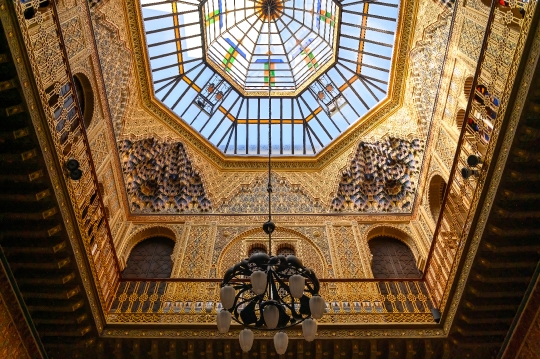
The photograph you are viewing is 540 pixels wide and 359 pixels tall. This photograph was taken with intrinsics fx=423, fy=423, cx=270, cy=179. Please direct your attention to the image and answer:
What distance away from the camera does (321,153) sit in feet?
31.8

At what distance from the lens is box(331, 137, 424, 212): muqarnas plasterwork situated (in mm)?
8570

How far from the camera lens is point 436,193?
26.4 ft

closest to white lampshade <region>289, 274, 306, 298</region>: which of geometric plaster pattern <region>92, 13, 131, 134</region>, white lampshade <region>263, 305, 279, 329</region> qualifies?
white lampshade <region>263, 305, 279, 329</region>

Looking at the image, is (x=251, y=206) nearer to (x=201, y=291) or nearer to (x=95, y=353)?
(x=201, y=291)

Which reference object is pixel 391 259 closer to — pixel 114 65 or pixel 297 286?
pixel 297 286

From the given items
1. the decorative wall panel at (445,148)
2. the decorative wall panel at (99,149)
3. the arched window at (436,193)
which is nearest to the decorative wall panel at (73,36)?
the decorative wall panel at (99,149)

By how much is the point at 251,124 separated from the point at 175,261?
14.7 feet

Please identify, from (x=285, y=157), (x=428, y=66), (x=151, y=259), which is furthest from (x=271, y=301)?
(x=285, y=157)

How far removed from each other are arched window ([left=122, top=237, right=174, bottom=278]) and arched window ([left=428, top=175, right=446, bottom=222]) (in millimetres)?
4968

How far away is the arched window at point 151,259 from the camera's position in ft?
24.9

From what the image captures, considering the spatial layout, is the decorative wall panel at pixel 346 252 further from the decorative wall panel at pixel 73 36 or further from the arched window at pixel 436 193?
the decorative wall panel at pixel 73 36

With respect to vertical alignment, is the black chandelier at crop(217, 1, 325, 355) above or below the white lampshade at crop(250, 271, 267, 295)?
below

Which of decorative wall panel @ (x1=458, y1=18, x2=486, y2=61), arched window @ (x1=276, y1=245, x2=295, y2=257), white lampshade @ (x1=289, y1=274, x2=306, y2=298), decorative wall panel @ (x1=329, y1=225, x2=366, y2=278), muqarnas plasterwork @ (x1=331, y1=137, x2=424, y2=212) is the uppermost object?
decorative wall panel @ (x1=458, y1=18, x2=486, y2=61)

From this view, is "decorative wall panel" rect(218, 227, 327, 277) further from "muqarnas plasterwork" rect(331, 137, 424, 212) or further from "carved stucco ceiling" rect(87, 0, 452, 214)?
"muqarnas plasterwork" rect(331, 137, 424, 212)
